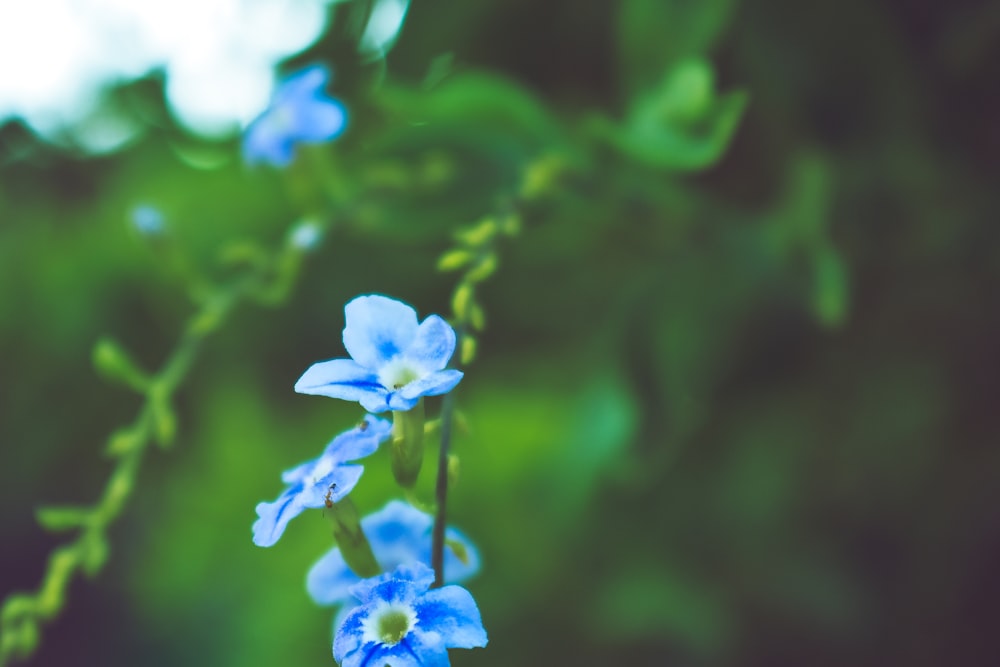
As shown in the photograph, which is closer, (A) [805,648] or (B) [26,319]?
(A) [805,648]

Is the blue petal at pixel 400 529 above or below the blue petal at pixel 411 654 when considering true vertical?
above

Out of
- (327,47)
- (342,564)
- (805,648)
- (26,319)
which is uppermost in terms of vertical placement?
(26,319)

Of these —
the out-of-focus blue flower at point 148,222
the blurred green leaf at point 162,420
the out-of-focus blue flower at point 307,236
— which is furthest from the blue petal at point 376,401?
the out-of-focus blue flower at point 148,222

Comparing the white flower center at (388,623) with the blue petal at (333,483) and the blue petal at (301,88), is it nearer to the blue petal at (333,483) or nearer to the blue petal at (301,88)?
the blue petal at (333,483)

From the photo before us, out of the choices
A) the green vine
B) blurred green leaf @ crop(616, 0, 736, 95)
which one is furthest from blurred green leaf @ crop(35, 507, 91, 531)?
blurred green leaf @ crop(616, 0, 736, 95)

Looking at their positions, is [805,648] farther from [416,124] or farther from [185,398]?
[185,398]

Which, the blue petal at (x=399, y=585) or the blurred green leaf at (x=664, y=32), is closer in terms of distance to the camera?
the blue petal at (x=399, y=585)

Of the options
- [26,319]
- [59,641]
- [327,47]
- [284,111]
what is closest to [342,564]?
[284,111]

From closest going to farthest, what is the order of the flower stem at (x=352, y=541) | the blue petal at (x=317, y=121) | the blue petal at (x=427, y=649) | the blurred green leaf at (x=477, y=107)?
the blue petal at (x=427, y=649) → the flower stem at (x=352, y=541) → the blue petal at (x=317, y=121) → the blurred green leaf at (x=477, y=107)
